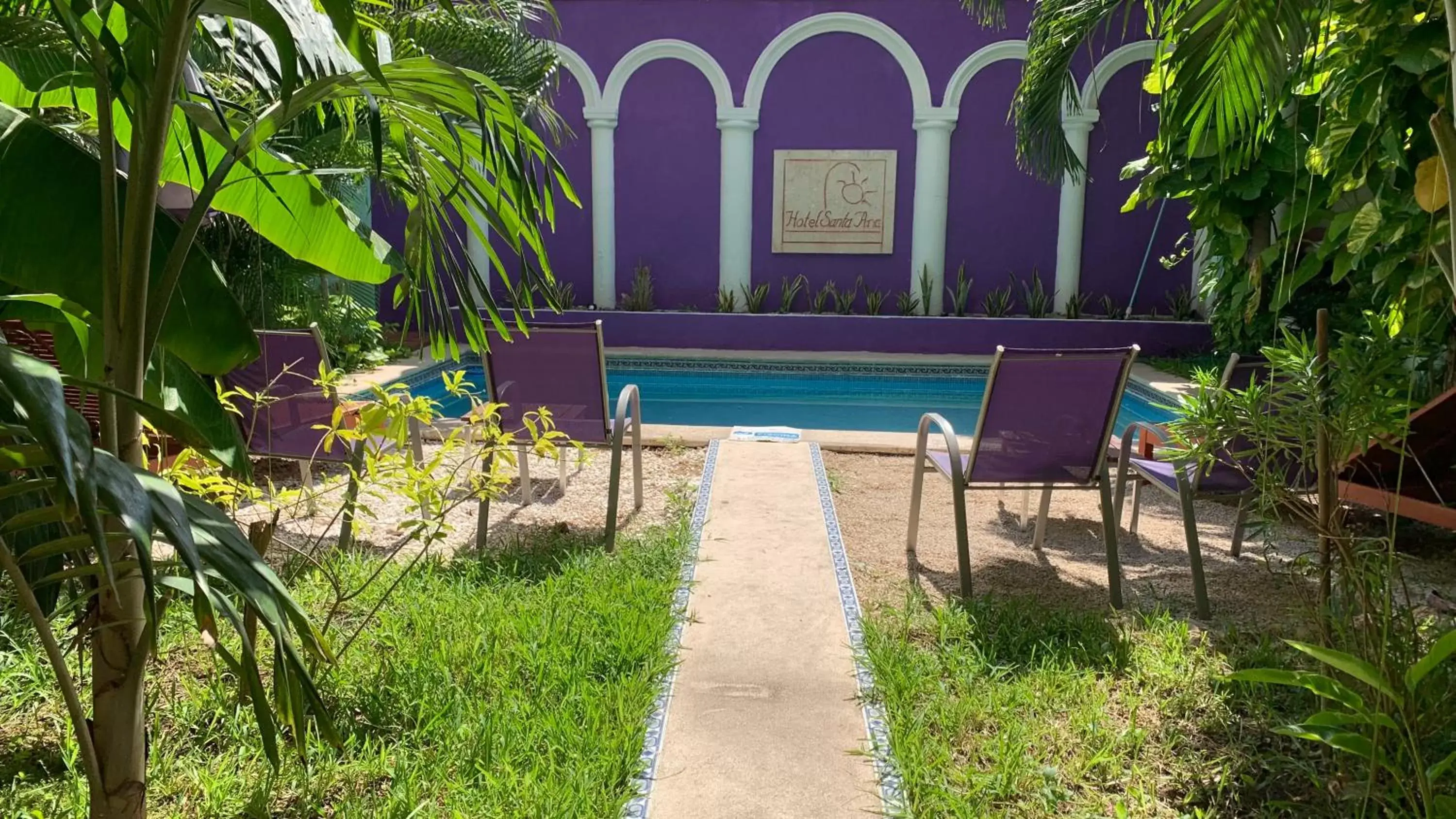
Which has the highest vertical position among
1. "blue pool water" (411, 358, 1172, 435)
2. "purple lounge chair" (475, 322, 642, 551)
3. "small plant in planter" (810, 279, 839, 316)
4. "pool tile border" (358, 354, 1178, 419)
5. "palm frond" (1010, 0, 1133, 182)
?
"palm frond" (1010, 0, 1133, 182)

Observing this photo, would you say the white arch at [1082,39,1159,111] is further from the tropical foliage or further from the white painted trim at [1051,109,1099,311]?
the tropical foliage

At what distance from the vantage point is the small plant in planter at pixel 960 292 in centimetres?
1324

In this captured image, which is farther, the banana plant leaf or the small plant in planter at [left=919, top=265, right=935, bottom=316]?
the small plant in planter at [left=919, top=265, right=935, bottom=316]

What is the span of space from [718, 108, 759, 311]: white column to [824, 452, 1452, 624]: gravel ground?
825 cm

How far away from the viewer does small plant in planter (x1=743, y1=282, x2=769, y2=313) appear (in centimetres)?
1315

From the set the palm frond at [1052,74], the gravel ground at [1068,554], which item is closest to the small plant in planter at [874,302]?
the palm frond at [1052,74]

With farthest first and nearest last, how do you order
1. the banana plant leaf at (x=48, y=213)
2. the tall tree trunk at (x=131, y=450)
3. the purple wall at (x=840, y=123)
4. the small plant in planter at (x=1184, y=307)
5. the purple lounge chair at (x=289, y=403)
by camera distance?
the purple wall at (x=840, y=123) → the small plant in planter at (x=1184, y=307) → the purple lounge chair at (x=289, y=403) → the banana plant leaf at (x=48, y=213) → the tall tree trunk at (x=131, y=450)

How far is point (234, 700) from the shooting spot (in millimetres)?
2539

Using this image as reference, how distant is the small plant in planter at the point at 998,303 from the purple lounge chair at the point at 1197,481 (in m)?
8.33

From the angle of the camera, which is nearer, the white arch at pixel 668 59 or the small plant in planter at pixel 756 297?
the small plant in planter at pixel 756 297

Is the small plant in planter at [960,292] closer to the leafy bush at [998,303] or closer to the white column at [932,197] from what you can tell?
the white column at [932,197]

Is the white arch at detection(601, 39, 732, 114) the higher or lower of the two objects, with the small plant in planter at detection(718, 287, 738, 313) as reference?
higher

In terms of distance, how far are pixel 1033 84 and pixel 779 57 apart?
5941 millimetres

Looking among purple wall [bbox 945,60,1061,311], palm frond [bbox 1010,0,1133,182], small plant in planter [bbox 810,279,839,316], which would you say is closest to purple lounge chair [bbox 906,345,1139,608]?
palm frond [bbox 1010,0,1133,182]
